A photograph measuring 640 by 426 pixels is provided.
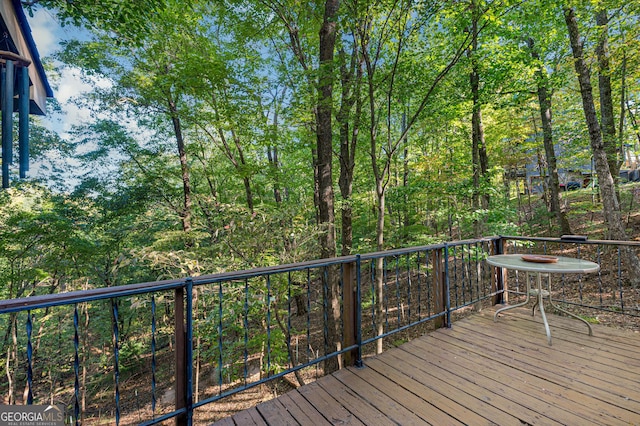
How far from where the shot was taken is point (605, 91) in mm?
6039

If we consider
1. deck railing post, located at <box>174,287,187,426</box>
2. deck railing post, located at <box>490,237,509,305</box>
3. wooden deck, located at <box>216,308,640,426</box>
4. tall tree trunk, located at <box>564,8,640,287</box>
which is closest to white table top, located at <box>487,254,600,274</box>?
wooden deck, located at <box>216,308,640,426</box>

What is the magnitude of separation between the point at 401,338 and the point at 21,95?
9.15m

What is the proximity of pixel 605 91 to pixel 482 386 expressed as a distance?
7.54 meters

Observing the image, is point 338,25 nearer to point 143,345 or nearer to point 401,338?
point 401,338

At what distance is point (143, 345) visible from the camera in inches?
407

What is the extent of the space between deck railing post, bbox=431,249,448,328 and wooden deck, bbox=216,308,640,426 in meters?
0.33

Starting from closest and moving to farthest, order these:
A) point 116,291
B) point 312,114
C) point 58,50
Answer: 1. point 116,291
2. point 312,114
3. point 58,50

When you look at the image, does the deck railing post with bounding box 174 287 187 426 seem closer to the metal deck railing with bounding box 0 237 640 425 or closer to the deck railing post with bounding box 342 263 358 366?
the metal deck railing with bounding box 0 237 640 425

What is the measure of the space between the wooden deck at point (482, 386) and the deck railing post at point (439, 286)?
33 cm

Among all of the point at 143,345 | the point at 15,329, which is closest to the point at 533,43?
the point at 143,345

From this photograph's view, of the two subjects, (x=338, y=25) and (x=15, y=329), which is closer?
(x=338, y=25)

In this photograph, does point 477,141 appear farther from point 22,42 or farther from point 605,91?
point 22,42

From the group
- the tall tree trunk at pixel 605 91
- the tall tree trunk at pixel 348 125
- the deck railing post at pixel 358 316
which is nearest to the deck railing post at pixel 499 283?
the deck railing post at pixel 358 316

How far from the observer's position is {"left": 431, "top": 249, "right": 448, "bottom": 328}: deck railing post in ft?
10.4
